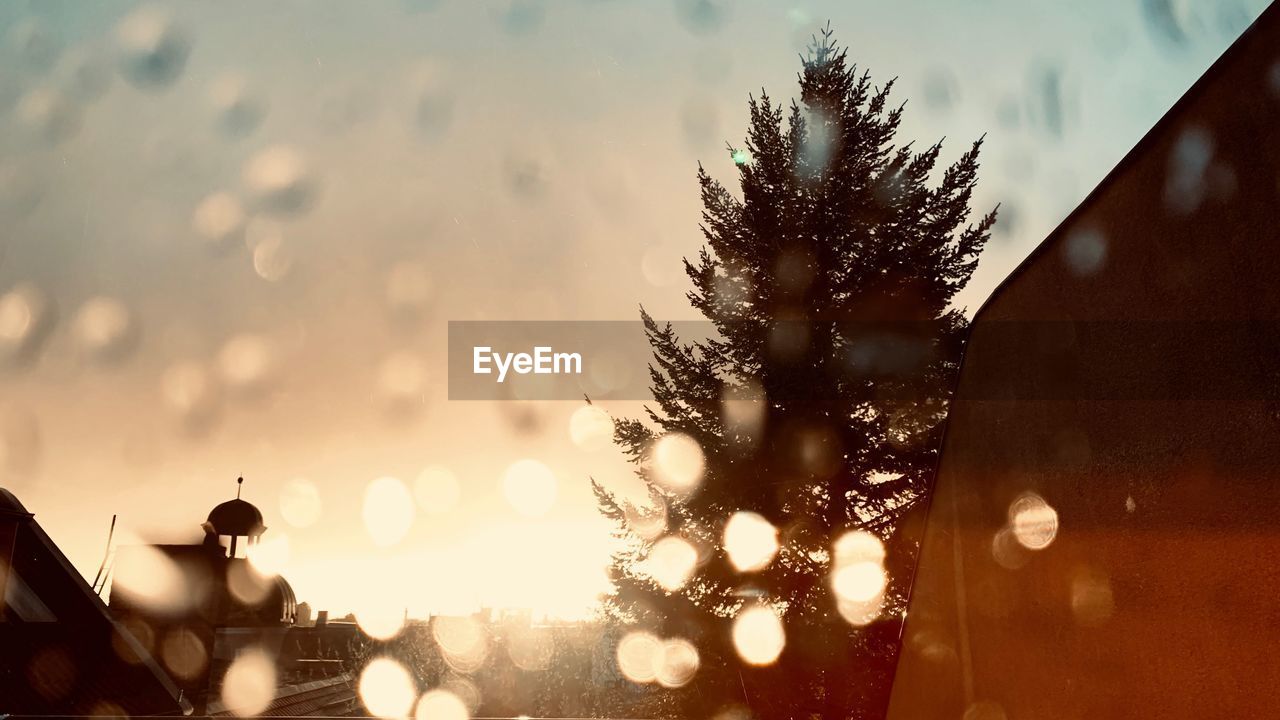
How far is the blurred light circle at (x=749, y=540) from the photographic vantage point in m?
13.4

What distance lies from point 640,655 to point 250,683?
12.0 metres

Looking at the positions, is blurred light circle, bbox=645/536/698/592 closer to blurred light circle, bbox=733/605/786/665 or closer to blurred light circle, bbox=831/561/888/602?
blurred light circle, bbox=733/605/786/665

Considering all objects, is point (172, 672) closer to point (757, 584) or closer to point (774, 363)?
point (757, 584)

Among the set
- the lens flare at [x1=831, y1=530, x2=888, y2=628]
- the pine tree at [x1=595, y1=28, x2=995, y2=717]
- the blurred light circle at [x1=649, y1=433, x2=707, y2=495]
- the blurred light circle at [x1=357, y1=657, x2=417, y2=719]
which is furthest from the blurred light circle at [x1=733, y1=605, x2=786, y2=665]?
the blurred light circle at [x1=357, y1=657, x2=417, y2=719]

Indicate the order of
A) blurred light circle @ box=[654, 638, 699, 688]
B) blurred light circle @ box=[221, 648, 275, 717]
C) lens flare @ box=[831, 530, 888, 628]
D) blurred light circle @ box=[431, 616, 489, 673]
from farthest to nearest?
blurred light circle @ box=[431, 616, 489, 673], blurred light circle @ box=[221, 648, 275, 717], blurred light circle @ box=[654, 638, 699, 688], lens flare @ box=[831, 530, 888, 628]

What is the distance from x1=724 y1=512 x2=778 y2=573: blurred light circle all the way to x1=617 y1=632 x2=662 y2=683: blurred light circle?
6.96 ft

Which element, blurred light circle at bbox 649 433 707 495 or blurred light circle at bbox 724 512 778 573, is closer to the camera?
blurred light circle at bbox 724 512 778 573

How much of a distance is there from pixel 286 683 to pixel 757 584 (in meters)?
16.2

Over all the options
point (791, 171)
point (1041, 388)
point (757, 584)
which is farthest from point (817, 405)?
point (1041, 388)

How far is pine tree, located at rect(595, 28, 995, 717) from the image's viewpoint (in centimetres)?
1324

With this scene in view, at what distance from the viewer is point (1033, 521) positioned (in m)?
4.88

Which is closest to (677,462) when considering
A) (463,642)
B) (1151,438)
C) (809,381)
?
(809,381)

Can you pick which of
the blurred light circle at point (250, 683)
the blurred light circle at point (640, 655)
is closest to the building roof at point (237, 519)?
the blurred light circle at point (250, 683)

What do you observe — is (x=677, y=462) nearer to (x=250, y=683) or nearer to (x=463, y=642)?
(x=250, y=683)
